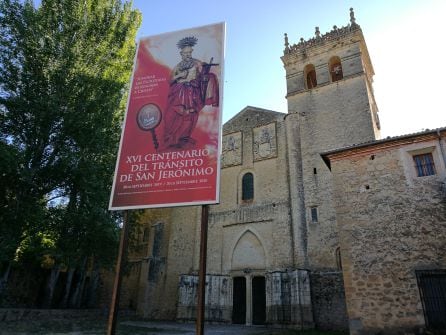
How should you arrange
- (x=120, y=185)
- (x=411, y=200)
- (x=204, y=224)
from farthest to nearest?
(x=411, y=200) → (x=120, y=185) → (x=204, y=224)

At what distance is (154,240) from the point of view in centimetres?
2152

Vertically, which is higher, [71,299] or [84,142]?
[84,142]

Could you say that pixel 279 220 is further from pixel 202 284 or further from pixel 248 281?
pixel 202 284

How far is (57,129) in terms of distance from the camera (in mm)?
13273

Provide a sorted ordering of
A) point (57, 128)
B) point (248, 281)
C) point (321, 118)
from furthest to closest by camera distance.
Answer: point (321, 118) → point (248, 281) → point (57, 128)

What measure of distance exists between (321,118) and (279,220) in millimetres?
6446

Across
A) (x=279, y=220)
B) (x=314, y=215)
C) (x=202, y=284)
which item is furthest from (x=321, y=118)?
(x=202, y=284)

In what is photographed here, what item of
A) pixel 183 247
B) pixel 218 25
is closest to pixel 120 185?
pixel 218 25

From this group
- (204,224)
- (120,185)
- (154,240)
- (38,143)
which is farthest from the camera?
(154,240)

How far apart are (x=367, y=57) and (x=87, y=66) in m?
Answer: 17.5

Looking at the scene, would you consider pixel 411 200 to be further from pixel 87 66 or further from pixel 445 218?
pixel 87 66

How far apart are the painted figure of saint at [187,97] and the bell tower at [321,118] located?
11.4 meters

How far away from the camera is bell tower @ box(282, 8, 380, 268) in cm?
1659

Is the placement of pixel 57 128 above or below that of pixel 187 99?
above
